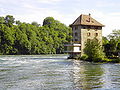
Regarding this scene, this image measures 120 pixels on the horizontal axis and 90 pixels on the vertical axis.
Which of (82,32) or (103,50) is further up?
(82,32)

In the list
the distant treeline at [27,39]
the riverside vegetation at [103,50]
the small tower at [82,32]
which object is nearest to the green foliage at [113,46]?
the riverside vegetation at [103,50]

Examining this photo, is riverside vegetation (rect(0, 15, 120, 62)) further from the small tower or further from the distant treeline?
the small tower

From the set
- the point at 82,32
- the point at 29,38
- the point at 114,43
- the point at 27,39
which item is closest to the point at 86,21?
the point at 82,32

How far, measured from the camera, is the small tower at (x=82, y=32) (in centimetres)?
7562

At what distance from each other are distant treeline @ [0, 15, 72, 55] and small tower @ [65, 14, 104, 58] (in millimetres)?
53748

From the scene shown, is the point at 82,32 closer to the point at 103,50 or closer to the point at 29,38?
the point at 103,50

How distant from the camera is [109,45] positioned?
70.3 meters

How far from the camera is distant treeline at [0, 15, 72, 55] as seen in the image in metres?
127

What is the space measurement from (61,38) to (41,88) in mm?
136782

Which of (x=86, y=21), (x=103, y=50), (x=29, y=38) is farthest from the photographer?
(x=29, y=38)

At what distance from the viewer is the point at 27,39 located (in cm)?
13125

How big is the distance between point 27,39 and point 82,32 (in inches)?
2337

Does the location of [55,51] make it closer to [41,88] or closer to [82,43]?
[82,43]

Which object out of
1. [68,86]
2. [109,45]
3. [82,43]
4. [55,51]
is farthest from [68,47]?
[55,51]
